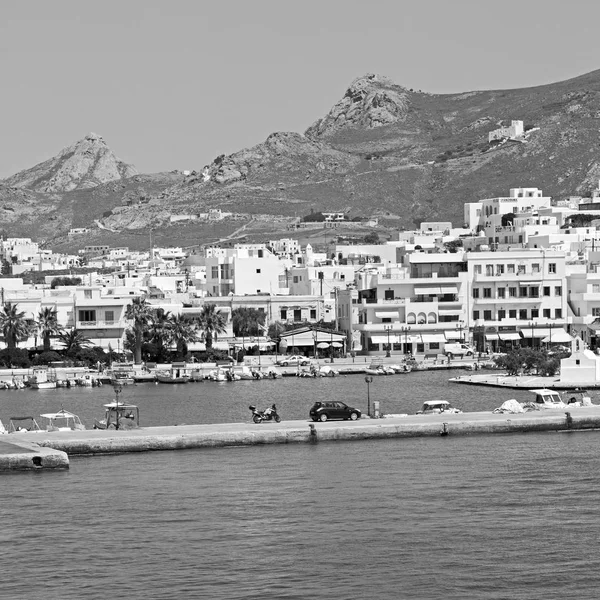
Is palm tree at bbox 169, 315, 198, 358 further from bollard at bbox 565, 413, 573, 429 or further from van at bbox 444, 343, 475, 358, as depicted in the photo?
bollard at bbox 565, 413, 573, 429

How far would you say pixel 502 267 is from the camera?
322ft

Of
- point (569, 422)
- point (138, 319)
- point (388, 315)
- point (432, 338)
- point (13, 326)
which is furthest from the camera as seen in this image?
point (388, 315)

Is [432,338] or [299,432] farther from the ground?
[432,338]

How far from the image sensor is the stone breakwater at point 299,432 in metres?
45.1

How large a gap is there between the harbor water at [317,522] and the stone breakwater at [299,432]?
1.98ft

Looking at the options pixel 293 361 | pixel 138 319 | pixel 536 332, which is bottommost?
pixel 293 361

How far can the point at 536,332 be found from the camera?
96.2 meters

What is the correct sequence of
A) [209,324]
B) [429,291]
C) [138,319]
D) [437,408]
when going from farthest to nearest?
[429,291]
[209,324]
[138,319]
[437,408]

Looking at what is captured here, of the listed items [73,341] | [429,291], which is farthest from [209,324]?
[429,291]

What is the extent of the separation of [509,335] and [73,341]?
2579cm

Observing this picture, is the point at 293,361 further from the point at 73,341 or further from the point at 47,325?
the point at 47,325

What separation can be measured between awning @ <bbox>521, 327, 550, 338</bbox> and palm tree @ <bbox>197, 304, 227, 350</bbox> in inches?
707

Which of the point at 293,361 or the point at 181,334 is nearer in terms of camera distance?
the point at 293,361

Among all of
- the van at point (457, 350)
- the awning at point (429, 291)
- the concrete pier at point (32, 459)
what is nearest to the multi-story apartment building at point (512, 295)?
the awning at point (429, 291)
